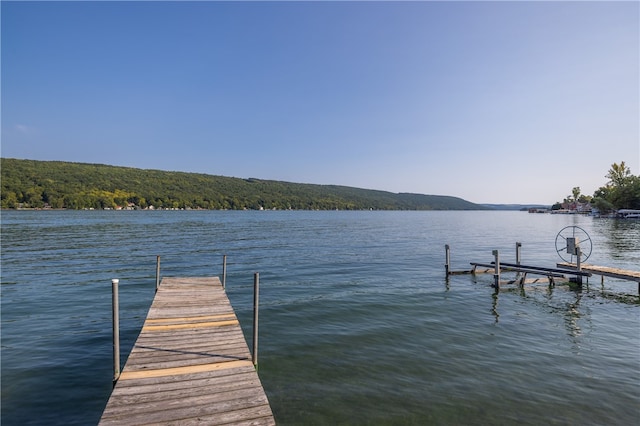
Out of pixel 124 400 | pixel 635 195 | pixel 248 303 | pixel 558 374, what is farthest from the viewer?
pixel 635 195

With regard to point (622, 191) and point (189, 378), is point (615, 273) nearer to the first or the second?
point (189, 378)

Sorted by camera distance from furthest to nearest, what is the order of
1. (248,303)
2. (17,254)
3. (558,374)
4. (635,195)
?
1. (635,195)
2. (17,254)
3. (248,303)
4. (558,374)

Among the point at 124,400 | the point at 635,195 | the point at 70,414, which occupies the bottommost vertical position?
the point at 70,414

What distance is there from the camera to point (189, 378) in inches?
290

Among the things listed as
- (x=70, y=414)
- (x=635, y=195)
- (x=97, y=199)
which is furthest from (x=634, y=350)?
(x=97, y=199)

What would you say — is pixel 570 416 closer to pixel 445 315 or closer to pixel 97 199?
pixel 445 315

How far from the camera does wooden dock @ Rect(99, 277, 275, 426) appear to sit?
6.04 metres

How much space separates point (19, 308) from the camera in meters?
16.8

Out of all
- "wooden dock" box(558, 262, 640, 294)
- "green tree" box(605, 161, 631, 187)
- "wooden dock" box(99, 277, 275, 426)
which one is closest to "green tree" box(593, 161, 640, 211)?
"green tree" box(605, 161, 631, 187)

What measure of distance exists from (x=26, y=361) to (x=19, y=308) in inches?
310

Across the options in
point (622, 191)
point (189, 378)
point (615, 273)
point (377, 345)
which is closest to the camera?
point (189, 378)

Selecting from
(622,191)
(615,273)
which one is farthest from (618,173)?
(615,273)

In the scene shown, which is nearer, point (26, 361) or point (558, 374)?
point (558, 374)

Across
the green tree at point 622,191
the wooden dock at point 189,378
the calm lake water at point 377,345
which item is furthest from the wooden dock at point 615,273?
the green tree at point 622,191
